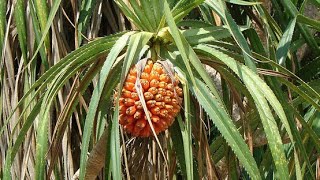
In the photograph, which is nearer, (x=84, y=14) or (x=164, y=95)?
(x=164, y=95)

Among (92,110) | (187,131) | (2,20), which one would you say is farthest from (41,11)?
(187,131)

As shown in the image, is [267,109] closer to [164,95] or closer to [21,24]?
[164,95]

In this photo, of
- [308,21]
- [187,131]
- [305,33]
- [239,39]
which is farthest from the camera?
[305,33]

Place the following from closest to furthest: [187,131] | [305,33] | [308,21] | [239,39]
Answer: [187,131] → [239,39] → [308,21] → [305,33]

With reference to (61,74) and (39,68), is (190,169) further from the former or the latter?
(39,68)

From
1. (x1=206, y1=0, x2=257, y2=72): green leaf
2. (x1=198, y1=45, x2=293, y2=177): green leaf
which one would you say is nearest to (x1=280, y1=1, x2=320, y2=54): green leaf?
(x1=206, y1=0, x2=257, y2=72): green leaf

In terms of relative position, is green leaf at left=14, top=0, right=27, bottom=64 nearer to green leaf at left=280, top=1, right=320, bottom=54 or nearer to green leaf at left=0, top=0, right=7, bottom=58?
green leaf at left=0, top=0, right=7, bottom=58

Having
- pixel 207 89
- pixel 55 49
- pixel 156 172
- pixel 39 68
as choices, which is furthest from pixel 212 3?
pixel 39 68

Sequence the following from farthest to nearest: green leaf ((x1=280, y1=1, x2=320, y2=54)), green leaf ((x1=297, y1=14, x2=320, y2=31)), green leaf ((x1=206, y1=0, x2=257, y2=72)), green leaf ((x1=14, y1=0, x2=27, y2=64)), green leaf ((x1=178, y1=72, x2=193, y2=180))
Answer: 1. green leaf ((x1=14, y1=0, x2=27, y2=64))
2. green leaf ((x1=280, y1=1, x2=320, y2=54))
3. green leaf ((x1=297, y1=14, x2=320, y2=31))
4. green leaf ((x1=206, y1=0, x2=257, y2=72))
5. green leaf ((x1=178, y1=72, x2=193, y2=180))
